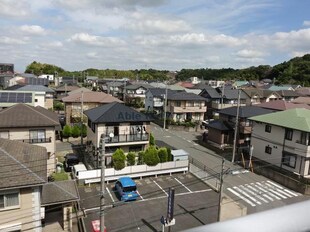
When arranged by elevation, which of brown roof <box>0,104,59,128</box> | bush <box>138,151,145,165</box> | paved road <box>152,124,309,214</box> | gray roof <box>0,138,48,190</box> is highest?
brown roof <box>0,104,59,128</box>

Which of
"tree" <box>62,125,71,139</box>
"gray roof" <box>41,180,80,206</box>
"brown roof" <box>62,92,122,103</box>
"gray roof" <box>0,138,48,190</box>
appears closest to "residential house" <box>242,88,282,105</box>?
"brown roof" <box>62,92,122,103</box>

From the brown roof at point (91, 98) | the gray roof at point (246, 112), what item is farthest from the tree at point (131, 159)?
the brown roof at point (91, 98)

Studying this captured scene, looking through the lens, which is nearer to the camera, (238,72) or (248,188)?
(248,188)

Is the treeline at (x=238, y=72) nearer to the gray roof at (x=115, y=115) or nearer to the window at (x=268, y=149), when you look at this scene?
the window at (x=268, y=149)

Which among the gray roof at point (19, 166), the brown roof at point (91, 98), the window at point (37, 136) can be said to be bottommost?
the window at point (37, 136)

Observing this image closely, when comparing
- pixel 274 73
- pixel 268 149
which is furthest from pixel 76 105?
pixel 274 73

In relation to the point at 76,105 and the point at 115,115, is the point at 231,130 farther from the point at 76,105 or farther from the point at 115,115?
the point at 76,105

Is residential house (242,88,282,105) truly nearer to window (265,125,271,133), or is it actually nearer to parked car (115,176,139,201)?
window (265,125,271,133)
